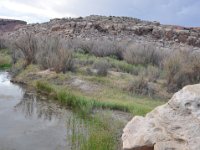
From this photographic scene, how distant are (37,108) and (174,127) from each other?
664cm

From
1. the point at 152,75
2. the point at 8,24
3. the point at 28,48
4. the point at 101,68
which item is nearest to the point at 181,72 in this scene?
the point at 152,75

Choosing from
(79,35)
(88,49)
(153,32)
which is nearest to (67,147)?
(88,49)

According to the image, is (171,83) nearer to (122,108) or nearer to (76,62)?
(122,108)

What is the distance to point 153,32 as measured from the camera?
44594 mm

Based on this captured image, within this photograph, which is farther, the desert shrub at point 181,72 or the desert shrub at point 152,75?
the desert shrub at point 152,75

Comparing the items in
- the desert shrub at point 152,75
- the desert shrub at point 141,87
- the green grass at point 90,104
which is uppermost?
the desert shrub at point 152,75

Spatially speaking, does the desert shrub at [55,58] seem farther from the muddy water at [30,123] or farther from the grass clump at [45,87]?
the muddy water at [30,123]

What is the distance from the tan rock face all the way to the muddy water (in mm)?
2066

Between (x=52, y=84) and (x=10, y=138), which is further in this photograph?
(x=52, y=84)

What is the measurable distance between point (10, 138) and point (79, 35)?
33055mm

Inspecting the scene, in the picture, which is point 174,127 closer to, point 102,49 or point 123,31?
point 102,49

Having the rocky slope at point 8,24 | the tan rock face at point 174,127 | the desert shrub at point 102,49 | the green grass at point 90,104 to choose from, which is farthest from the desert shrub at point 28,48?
the rocky slope at point 8,24

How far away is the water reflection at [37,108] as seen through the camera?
Result: 1108 centimetres

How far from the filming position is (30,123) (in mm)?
10117
